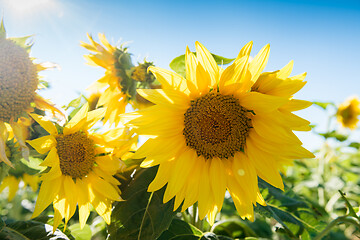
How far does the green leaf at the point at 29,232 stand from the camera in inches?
45.4

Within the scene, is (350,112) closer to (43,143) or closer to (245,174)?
(245,174)

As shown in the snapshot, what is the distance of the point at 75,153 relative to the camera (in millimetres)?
1250

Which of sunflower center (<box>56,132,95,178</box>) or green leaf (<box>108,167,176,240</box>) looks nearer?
green leaf (<box>108,167,176,240</box>)

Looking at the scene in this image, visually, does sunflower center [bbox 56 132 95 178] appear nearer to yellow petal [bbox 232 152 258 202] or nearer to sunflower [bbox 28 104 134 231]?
sunflower [bbox 28 104 134 231]

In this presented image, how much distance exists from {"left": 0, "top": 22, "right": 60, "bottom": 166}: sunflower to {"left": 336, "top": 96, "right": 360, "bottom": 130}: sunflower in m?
3.88

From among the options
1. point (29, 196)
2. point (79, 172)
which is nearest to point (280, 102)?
point (79, 172)

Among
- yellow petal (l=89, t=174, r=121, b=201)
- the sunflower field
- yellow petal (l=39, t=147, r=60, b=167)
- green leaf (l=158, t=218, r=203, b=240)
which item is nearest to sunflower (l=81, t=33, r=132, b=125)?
the sunflower field

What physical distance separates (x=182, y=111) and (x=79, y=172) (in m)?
0.53

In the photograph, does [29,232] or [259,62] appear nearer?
[259,62]

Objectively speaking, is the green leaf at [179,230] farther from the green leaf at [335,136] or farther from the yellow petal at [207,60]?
the green leaf at [335,136]

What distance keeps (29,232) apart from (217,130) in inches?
33.9

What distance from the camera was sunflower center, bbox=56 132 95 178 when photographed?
4.04 ft

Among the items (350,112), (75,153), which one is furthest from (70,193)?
(350,112)

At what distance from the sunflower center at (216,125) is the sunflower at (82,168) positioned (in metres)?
0.31
